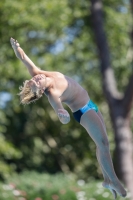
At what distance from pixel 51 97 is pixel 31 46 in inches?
395

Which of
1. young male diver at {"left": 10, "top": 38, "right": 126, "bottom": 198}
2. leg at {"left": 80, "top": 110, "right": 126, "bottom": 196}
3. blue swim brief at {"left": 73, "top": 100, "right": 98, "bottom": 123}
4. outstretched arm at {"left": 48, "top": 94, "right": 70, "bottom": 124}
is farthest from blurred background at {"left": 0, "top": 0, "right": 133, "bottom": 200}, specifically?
outstretched arm at {"left": 48, "top": 94, "right": 70, "bottom": 124}

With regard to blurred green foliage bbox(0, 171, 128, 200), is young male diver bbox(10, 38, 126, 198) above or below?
above

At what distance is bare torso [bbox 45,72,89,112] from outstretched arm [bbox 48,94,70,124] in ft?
0.15

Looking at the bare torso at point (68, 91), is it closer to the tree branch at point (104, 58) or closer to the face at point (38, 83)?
the face at point (38, 83)

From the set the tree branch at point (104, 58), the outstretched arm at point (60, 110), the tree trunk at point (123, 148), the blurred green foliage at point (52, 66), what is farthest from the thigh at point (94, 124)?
the tree branch at point (104, 58)

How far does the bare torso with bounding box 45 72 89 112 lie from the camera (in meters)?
4.74

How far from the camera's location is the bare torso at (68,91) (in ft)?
15.6

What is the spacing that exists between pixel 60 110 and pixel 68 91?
0.31 meters

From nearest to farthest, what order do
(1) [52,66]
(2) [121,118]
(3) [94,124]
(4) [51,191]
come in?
1. (3) [94,124]
2. (4) [51,191]
3. (2) [121,118]
4. (1) [52,66]

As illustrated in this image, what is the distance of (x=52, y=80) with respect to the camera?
4758mm

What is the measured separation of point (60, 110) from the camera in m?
4.54

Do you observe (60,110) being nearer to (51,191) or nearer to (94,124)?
(94,124)

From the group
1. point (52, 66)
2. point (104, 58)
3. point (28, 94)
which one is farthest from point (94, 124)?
point (52, 66)

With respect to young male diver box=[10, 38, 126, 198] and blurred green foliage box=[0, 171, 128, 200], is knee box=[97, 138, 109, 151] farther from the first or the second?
blurred green foliage box=[0, 171, 128, 200]
